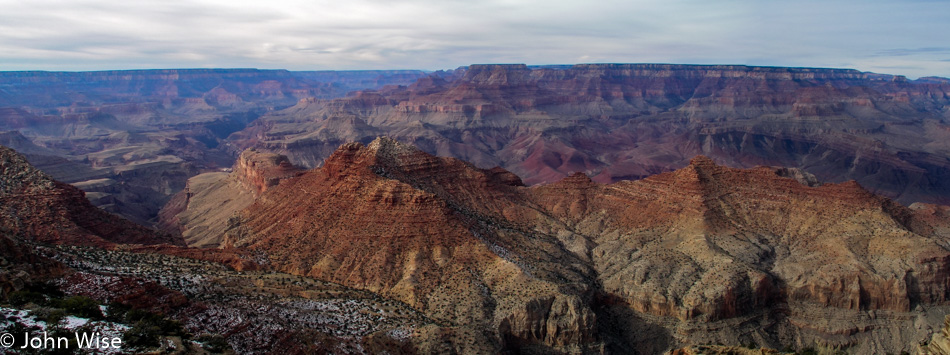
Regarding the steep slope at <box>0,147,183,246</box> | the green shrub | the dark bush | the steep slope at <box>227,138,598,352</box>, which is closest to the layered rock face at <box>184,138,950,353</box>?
the steep slope at <box>227,138,598,352</box>

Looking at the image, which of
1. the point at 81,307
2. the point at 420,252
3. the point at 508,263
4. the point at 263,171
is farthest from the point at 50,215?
the point at 263,171

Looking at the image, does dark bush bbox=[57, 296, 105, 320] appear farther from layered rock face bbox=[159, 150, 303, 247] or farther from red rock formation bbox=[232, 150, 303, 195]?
red rock formation bbox=[232, 150, 303, 195]

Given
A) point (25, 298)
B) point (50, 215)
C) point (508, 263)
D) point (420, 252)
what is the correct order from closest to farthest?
point (25, 298)
point (508, 263)
point (50, 215)
point (420, 252)

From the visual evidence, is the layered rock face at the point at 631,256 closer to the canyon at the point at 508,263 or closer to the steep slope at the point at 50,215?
the canyon at the point at 508,263

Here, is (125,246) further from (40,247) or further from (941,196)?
(941,196)

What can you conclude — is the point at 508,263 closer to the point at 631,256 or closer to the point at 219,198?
the point at 631,256

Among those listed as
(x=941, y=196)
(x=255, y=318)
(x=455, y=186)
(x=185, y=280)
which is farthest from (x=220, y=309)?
(x=941, y=196)

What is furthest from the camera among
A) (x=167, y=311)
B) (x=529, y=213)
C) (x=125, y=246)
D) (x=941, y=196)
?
(x=941, y=196)
